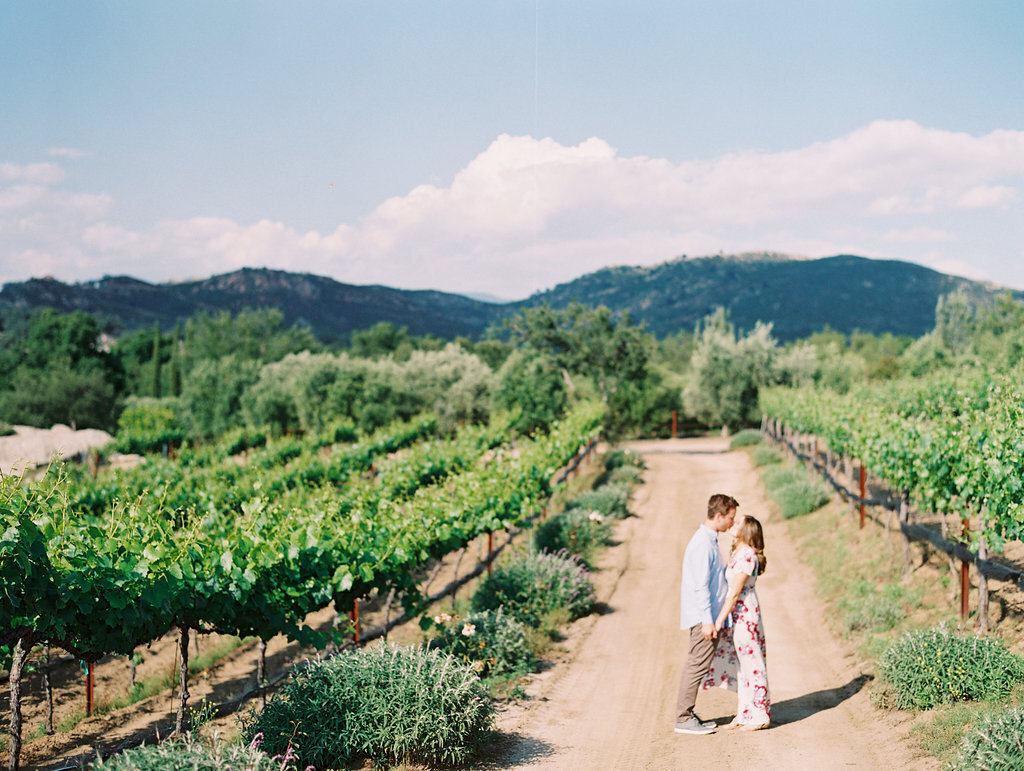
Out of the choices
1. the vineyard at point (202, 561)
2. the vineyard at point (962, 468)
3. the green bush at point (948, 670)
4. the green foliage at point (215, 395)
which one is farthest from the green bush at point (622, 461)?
the green foliage at point (215, 395)

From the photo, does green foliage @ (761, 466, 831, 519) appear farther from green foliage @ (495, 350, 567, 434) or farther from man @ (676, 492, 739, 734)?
man @ (676, 492, 739, 734)

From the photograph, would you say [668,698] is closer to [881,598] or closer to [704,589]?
[704,589]

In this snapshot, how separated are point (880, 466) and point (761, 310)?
11668cm

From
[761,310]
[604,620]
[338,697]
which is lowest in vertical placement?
[604,620]

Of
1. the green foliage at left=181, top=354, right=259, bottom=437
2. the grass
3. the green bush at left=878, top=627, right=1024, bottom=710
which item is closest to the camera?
the grass

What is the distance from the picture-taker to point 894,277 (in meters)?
135

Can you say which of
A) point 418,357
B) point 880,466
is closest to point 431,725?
point 880,466

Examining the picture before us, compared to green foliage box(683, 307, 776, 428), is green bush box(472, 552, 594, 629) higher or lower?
lower

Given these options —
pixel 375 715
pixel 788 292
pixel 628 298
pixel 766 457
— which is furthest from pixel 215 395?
pixel 788 292

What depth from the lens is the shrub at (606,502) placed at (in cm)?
1794

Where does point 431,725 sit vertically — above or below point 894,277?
below

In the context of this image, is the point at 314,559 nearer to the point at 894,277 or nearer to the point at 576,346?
the point at 576,346

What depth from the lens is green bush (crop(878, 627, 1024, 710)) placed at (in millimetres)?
6441


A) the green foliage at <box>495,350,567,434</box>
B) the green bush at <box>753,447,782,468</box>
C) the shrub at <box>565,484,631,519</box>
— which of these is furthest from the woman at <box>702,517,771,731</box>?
the green foliage at <box>495,350,567,434</box>
